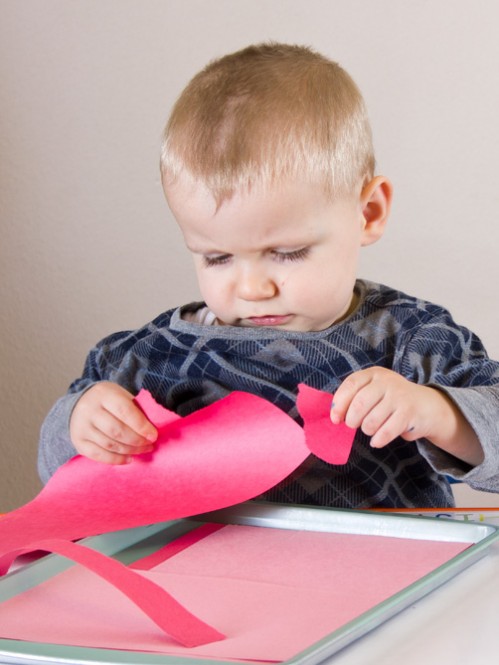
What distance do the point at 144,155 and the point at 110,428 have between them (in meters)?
1.11

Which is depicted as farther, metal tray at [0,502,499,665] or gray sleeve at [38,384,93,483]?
Answer: gray sleeve at [38,384,93,483]

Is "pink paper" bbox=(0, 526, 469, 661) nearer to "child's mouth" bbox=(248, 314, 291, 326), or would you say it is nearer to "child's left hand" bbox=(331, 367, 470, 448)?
"child's left hand" bbox=(331, 367, 470, 448)

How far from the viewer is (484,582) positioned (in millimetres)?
525

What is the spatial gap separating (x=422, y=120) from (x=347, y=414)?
112 cm

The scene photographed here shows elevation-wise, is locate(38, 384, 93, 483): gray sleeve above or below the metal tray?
below

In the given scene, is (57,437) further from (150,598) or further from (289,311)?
(150,598)

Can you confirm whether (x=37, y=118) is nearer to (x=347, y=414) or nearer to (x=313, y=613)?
(x=347, y=414)

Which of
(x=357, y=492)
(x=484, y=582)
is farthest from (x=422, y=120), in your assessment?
(x=484, y=582)

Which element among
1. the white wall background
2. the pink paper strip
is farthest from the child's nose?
the white wall background

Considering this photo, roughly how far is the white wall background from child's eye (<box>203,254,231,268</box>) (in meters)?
0.93

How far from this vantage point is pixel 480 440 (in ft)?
2.47

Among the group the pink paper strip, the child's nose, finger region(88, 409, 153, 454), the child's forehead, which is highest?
the child's forehead

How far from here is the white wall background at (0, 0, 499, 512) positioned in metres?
1.70

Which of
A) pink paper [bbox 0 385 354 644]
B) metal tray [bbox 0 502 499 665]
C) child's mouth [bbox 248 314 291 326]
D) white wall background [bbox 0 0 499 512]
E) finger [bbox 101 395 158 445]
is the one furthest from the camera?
white wall background [bbox 0 0 499 512]
